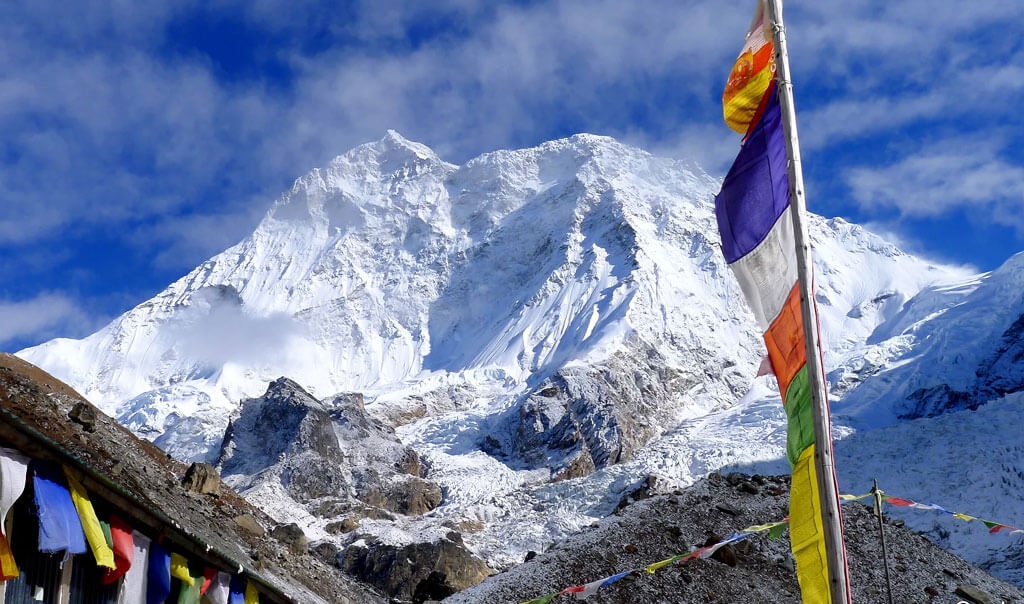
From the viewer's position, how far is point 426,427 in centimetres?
14838

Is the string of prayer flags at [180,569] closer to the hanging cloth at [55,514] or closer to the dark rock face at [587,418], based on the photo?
the hanging cloth at [55,514]

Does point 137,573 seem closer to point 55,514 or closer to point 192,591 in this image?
point 192,591

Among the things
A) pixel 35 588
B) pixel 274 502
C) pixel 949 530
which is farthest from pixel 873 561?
pixel 274 502

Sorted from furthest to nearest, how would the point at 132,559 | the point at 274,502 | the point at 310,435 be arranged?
the point at 310,435 < the point at 274,502 < the point at 132,559

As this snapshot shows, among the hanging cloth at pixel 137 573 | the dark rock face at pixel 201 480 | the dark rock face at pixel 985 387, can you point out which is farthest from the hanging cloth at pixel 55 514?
the dark rock face at pixel 985 387

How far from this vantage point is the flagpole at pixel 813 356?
22.2 feet

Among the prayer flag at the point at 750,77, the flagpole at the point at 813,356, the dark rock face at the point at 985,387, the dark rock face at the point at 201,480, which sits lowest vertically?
the flagpole at the point at 813,356

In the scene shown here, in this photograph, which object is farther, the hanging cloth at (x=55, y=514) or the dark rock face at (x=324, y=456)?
the dark rock face at (x=324, y=456)

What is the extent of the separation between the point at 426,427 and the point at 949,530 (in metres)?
92.8

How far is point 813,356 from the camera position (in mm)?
→ 7051

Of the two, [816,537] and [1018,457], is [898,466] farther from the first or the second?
[816,537]

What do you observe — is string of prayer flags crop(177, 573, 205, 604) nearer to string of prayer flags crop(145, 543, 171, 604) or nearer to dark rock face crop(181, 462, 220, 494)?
string of prayer flags crop(145, 543, 171, 604)

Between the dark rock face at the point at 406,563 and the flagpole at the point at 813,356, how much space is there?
51.2 m

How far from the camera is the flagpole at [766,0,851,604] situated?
266 inches
